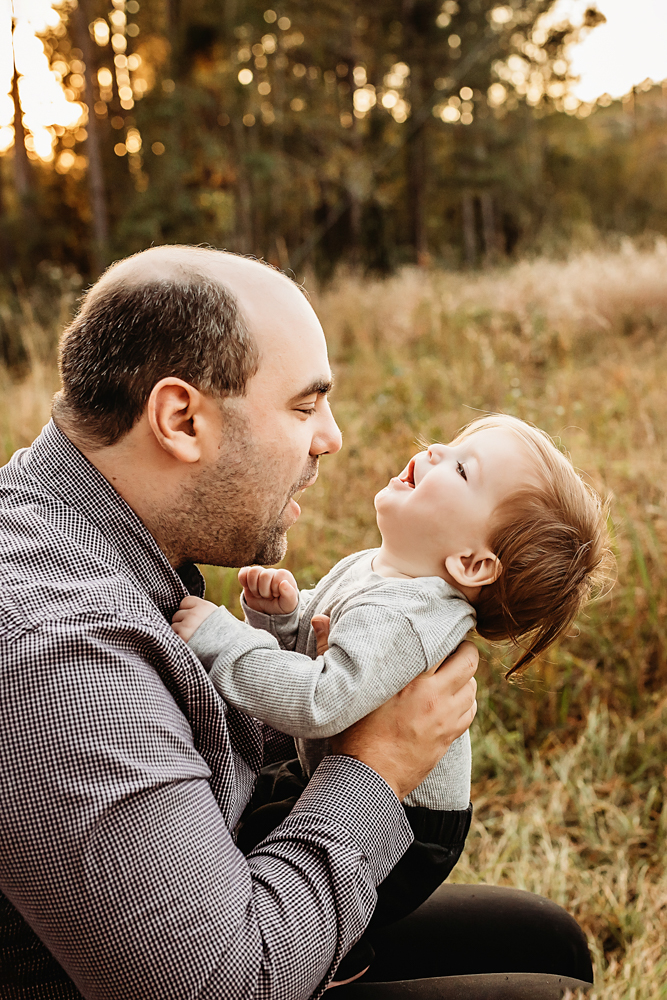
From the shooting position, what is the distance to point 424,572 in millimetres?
1680

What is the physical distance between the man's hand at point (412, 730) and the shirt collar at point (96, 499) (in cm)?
46

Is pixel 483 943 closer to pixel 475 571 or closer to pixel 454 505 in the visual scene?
pixel 475 571

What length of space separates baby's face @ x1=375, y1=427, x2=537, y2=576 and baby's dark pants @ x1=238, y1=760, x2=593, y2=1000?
0.54m

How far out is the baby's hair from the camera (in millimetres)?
1652

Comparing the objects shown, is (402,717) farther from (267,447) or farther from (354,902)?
(267,447)

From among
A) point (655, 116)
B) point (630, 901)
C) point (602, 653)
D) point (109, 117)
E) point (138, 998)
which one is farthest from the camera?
point (655, 116)

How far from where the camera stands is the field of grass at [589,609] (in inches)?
97.0

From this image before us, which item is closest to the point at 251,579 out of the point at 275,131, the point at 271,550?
the point at 271,550

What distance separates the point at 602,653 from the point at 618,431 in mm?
2010

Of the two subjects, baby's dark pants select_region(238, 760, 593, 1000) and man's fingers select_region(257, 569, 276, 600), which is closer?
baby's dark pants select_region(238, 760, 593, 1000)

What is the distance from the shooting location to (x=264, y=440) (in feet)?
Result: 4.44

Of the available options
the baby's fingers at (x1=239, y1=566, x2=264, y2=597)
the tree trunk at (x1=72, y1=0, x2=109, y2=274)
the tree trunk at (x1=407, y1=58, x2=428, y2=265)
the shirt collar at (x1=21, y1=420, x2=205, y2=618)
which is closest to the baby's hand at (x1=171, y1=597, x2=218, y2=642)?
the shirt collar at (x1=21, y1=420, x2=205, y2=618)

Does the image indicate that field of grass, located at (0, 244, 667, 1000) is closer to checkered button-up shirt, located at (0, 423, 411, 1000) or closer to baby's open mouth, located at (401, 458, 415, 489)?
baby's open mouth, located at (401, 458, 415, 489)

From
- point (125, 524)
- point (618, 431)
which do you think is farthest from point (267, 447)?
point (618, 431)
